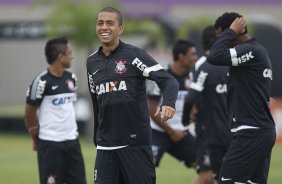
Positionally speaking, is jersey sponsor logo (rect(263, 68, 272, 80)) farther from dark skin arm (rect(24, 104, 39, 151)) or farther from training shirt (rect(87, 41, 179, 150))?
dark skin arm (rect(24, 104, 39, 151))

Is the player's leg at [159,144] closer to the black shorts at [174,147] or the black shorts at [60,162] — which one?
the black shorts at [174,147]

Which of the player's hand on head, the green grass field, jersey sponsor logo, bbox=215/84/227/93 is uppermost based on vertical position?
the player's hand on head

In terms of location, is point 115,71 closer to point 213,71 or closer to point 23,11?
point 213,71

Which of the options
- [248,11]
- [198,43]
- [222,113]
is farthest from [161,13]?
[222,113]

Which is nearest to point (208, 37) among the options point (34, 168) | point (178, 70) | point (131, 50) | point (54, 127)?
point (178, 70)

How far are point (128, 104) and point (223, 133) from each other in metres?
3.53

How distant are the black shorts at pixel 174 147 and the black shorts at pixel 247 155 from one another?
347 cm

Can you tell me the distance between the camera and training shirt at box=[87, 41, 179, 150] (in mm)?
9211

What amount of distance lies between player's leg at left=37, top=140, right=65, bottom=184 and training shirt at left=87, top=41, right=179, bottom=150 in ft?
7.68

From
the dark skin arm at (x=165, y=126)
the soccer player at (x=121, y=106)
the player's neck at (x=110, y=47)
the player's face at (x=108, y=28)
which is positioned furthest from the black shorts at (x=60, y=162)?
the player's face at (x=108, y=28)

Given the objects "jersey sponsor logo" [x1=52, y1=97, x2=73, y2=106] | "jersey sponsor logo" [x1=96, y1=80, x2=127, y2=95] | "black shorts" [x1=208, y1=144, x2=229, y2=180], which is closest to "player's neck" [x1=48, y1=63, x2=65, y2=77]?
"jersey sponsor logo" [x1=52, y1=97, x2=73, y2=106]

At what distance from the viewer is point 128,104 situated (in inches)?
363

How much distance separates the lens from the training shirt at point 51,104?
11633mm

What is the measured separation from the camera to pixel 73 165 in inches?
463
